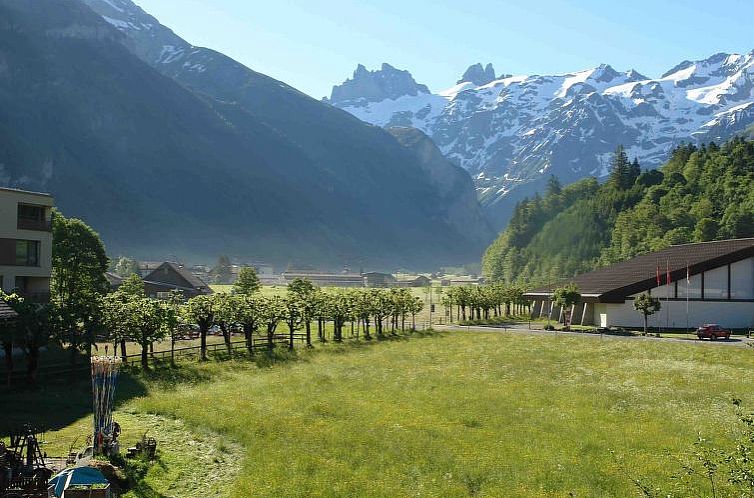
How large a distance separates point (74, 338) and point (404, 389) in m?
27.1

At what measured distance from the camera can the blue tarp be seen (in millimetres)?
26438

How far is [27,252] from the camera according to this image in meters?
70.8

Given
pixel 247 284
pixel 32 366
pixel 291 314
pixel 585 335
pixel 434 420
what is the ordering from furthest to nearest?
pixel 247 284, pixel 585 335, pixel 291 314, pixel 32 366, pixel 434 420

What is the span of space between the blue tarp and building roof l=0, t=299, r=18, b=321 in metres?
21.4

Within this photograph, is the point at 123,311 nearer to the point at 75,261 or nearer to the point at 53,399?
the point at 53,399

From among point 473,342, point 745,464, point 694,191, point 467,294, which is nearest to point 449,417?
point 745,464

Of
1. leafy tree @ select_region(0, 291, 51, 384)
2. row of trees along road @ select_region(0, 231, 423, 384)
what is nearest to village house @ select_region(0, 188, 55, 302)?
row of trees along road @ select_region(0, 231, 423, 384)

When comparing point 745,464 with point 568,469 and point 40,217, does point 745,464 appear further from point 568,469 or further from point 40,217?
point 40,217

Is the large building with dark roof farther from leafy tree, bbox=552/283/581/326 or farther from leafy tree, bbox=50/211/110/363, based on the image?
leafy tree, bbox=50/211/110/363

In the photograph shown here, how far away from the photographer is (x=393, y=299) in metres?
96.9

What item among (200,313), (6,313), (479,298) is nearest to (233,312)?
(200,313)

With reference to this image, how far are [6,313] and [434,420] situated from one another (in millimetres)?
29464

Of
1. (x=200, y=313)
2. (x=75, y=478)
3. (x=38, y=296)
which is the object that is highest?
(x=38, y=296)

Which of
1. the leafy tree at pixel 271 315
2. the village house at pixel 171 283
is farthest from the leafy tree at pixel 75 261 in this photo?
the village house at pixel 171 283
